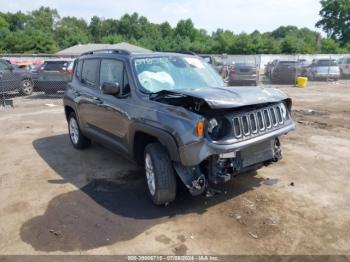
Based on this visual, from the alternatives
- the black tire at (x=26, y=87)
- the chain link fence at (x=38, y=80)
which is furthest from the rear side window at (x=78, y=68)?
the black tire at (x=26, y=87)

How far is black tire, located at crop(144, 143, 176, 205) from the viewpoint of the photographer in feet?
13.9

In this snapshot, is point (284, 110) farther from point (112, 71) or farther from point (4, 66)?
point (4, 66)

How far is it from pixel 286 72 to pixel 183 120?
21329 millimetres

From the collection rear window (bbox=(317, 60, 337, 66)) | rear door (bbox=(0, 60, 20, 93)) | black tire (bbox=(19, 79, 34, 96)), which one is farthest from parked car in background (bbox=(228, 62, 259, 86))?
rear door (bbox=(0, 60, 20, 93))

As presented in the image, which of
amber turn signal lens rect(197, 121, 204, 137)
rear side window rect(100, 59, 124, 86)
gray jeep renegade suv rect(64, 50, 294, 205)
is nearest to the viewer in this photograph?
amber turn signal lens rect(197, 121, 204, 137)

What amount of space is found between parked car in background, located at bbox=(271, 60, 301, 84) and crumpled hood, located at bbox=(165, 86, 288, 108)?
20.1m

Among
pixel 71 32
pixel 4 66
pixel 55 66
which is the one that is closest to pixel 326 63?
pixel 55 66

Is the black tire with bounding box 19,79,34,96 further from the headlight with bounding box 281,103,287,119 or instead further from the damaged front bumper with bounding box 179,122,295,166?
the damaged front bumper with bounding box 179,122,295,166

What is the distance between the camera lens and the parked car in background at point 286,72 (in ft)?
77.3

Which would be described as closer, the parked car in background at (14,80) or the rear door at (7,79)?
the rear door at (7,79)

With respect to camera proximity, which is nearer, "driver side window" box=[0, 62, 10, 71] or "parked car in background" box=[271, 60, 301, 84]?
"driver side window" box=[0, 62, 10, 71]

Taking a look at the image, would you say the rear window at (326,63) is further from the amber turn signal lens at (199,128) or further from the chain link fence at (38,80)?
the amber turn signal lens at (199,128)

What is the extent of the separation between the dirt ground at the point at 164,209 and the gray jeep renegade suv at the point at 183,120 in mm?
433

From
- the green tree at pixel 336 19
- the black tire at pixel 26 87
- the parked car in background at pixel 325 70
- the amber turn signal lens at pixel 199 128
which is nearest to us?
the amber turn signal lens at pixel 199 128
